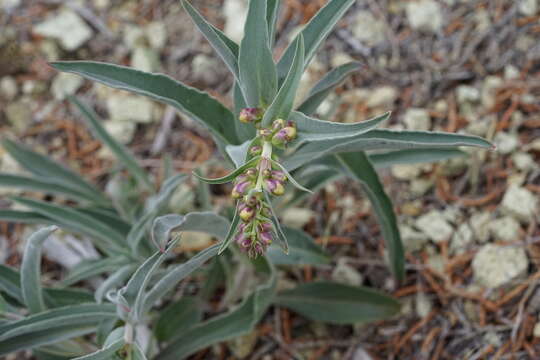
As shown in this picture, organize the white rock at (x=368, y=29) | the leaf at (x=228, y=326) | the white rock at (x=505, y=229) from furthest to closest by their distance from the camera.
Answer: the white rock at (x=368, y=29)
the white rock at (x=505, y=229)
the leaf at (x=228, y=326)

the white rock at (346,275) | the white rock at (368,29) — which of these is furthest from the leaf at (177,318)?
the white rock at (368,29)

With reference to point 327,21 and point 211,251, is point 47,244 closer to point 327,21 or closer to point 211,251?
point 211,251

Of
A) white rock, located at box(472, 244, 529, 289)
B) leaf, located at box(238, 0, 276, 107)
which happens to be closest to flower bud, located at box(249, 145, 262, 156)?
leaf, located at box(238, 0, 276, 107)

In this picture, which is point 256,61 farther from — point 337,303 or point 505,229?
point 505,229

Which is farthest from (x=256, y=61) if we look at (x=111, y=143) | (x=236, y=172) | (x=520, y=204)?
(x=520, y=204)

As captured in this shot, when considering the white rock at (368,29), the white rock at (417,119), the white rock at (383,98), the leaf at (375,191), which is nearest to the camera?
the leaf at (375,191)

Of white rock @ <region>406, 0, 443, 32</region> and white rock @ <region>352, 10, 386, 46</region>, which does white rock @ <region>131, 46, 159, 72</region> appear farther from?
white rock @ <region>406, 0, 443, 32</region>

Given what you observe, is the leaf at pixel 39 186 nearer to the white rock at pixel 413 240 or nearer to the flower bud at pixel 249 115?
Answer: the flower bud at pixel 249 115
